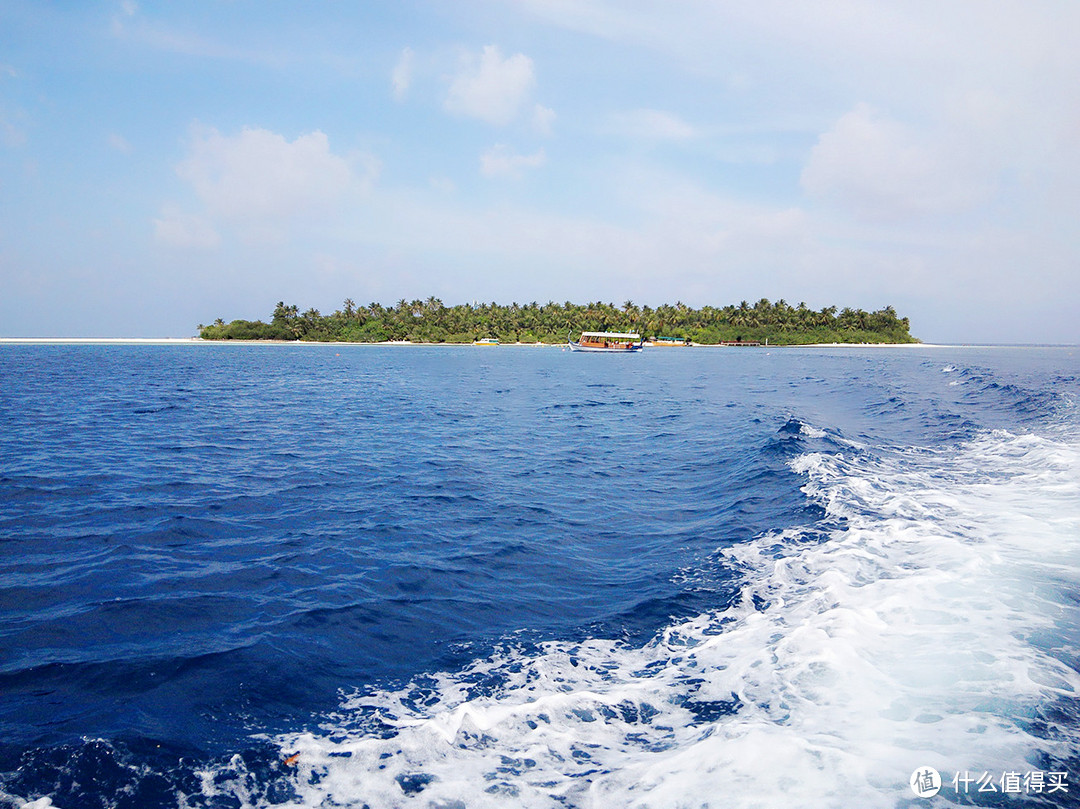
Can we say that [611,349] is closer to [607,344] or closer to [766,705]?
[607,344]

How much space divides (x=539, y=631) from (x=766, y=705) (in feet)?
8.99

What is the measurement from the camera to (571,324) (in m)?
161

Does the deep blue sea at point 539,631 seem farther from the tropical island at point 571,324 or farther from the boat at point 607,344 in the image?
the tropical island at point 571,324

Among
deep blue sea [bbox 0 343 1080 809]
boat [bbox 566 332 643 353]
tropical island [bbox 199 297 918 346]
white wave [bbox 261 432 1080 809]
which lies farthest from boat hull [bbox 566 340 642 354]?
white wave [bbox 261 432 1080 809]

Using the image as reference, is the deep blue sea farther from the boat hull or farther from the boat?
the boat hull

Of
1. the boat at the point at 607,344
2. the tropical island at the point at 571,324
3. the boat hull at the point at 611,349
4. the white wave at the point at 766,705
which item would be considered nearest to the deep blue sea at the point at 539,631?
the white wave at the point at 766,705

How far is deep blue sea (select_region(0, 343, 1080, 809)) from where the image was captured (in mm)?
4473

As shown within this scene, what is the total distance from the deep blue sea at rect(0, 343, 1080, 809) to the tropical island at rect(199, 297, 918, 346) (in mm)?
147033

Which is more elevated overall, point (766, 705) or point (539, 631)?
point (766, 705)

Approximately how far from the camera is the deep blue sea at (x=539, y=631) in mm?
4473

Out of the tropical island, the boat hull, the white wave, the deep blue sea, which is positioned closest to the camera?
the white wave

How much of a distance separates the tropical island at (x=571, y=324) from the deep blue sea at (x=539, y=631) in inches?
5789

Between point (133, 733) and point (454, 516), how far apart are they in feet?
23.2

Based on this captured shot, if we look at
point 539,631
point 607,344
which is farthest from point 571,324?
point 539,631
